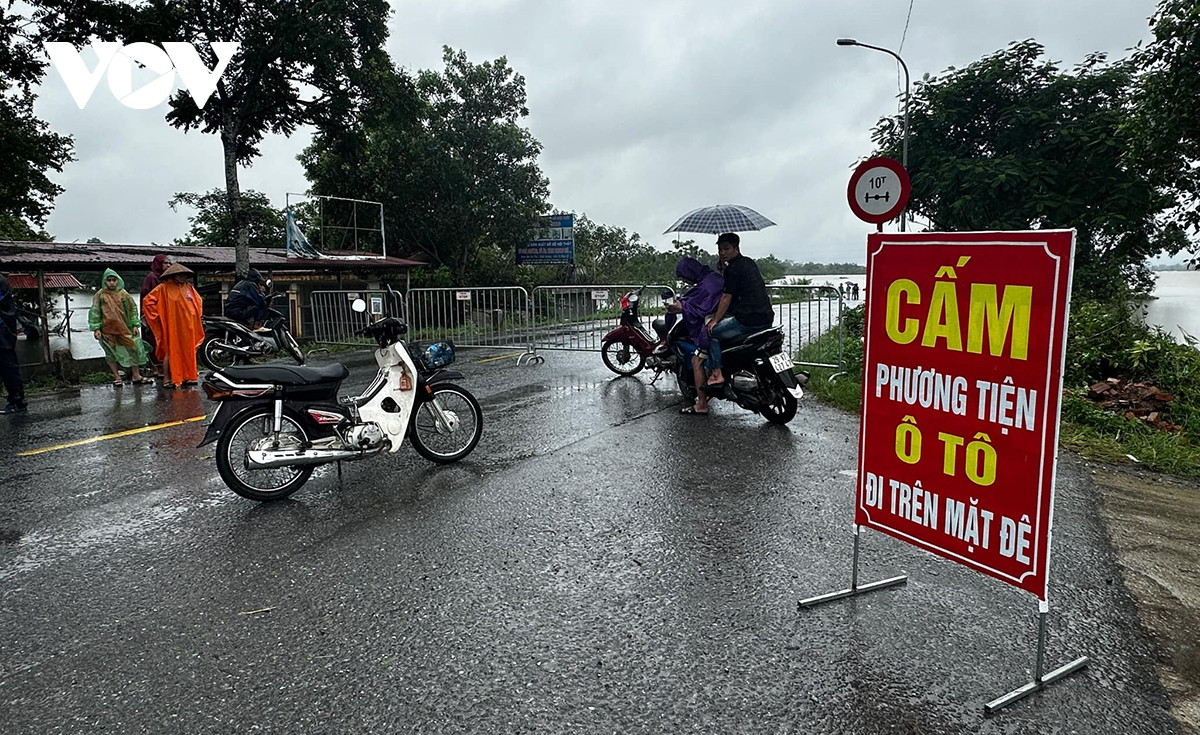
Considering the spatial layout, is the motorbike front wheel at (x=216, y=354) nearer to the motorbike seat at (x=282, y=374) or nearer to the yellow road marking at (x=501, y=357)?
the yellow road marking at (x=501, y=357)

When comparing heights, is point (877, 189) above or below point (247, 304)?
above

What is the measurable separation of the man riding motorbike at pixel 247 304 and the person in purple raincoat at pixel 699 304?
7830mm

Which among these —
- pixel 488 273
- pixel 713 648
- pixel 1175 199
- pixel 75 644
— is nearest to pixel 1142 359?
pixel 1175 199

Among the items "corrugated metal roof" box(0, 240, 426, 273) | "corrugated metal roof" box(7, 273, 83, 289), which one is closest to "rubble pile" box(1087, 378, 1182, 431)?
"corrugated metal roof" box(0, 240, 426, 273)

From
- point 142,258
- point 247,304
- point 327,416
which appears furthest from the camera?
point 142,258

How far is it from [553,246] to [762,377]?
24990 mm

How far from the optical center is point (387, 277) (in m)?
23.5

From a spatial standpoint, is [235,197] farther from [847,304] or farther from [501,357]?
[847,304]

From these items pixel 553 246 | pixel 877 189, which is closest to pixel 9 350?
pixel 877 189

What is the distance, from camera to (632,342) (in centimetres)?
1047

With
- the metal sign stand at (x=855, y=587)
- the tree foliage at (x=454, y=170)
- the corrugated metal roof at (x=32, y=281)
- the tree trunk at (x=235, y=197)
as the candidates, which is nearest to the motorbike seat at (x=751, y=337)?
the metal sign stand at (x=855, y=587)

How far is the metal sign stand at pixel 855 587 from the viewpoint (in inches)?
136

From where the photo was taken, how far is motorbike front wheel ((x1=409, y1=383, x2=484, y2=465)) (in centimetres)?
592

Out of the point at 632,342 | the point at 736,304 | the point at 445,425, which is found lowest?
the point at 445,425
